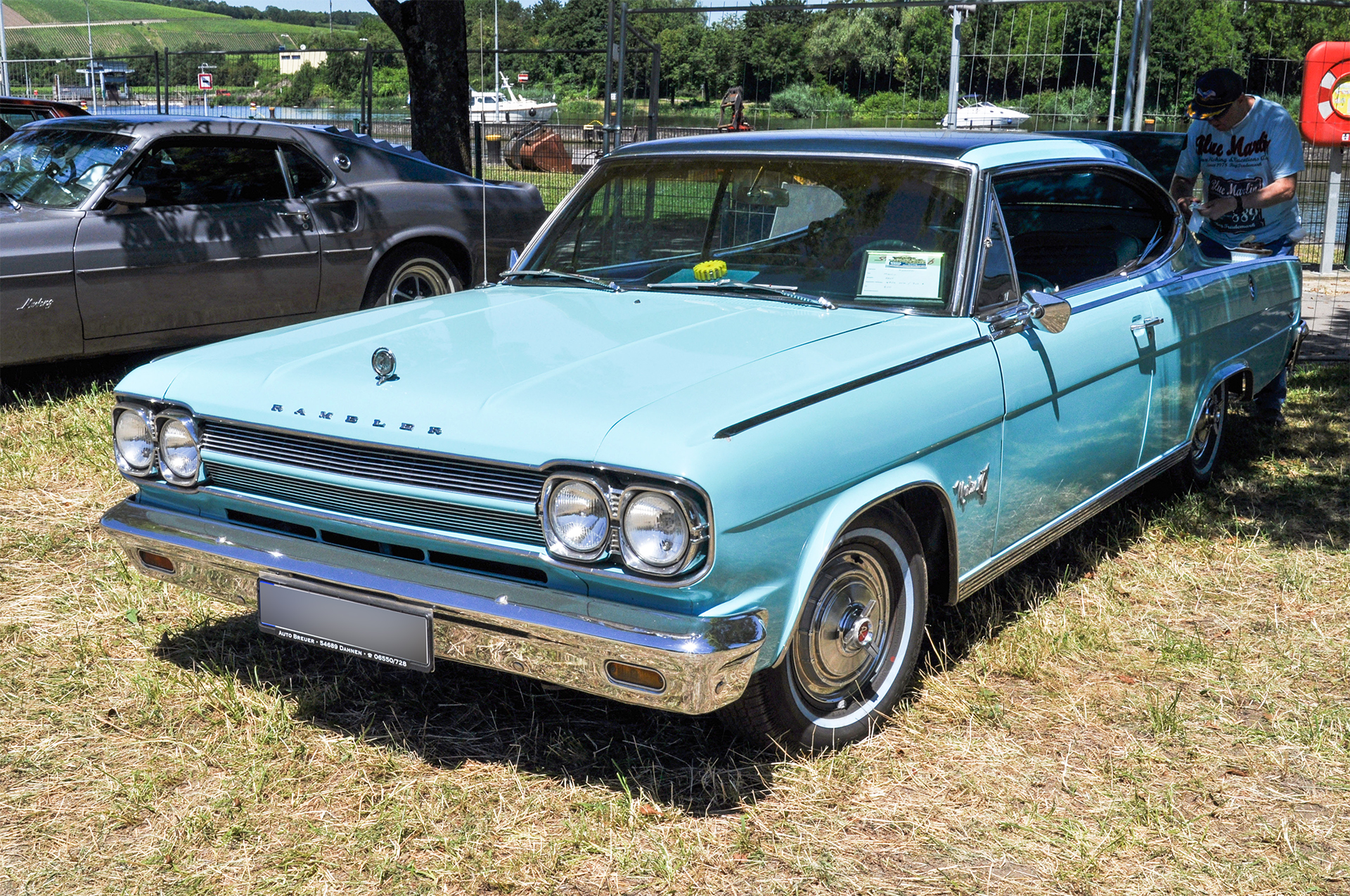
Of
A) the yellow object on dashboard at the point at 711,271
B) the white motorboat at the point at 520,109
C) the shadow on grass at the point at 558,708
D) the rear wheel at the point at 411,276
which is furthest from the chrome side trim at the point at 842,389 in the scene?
the white motorboat at the point at 520,109

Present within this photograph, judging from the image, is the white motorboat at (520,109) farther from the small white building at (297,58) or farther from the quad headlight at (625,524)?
the quad headlight at (625,524)

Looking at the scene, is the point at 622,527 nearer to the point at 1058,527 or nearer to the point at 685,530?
the point at 685,530

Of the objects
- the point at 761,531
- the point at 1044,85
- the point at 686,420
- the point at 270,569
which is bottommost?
the point at 270,569

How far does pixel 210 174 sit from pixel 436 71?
3402mm

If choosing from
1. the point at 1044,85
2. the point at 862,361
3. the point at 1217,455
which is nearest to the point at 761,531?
the point at 862,361

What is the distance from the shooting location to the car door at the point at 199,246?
250 inches

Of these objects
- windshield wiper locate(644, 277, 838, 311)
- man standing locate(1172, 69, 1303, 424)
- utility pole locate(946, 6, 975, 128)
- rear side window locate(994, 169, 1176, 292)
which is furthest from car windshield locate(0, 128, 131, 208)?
utility pole locate(946, 6, 975, 128)

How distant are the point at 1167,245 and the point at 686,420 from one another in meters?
2.90

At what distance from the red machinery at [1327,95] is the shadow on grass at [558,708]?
7.47m

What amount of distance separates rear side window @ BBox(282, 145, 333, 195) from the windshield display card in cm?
469

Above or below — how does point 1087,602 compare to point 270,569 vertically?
below

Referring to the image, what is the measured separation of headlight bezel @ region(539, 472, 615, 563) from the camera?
2607mm

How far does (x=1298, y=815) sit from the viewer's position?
9.93ft

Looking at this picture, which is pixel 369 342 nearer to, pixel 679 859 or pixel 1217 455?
pixel 679 859
